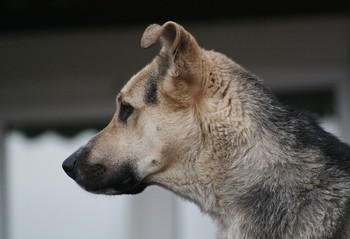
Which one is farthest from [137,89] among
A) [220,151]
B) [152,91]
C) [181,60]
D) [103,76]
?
[103,76]

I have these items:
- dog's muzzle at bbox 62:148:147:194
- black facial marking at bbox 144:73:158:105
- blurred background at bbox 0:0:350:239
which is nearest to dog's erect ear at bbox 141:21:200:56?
black facial marking at bbox 144:73:158:105

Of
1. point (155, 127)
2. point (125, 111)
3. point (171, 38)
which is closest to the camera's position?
point (171, 38)

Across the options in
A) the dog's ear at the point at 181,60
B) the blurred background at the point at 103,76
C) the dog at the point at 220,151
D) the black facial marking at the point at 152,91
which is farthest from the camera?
the blurred background at the point at 103,76

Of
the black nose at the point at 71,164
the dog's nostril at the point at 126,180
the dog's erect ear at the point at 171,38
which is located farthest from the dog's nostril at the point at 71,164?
the dog's erect ear at the point at 171,38

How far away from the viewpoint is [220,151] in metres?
4.22

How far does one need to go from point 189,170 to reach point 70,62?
15.4ft

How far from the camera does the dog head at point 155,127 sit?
14.1 ft

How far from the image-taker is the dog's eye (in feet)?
14.7

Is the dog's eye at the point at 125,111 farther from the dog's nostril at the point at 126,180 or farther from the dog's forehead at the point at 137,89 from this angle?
the dog's nostril at the point at 126,180

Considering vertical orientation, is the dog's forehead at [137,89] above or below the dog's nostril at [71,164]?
above

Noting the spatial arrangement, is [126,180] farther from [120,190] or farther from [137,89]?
[137,89]

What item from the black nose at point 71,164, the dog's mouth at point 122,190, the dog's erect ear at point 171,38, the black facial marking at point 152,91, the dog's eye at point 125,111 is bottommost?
the dog's mouth at point 122,190

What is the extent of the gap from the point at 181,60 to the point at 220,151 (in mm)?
474

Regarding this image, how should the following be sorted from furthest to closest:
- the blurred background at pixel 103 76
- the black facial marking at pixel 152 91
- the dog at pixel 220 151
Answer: the blurred background at pixel 103 76
the black facial marking at pixel 152 91
the dog at pixel 220 151
